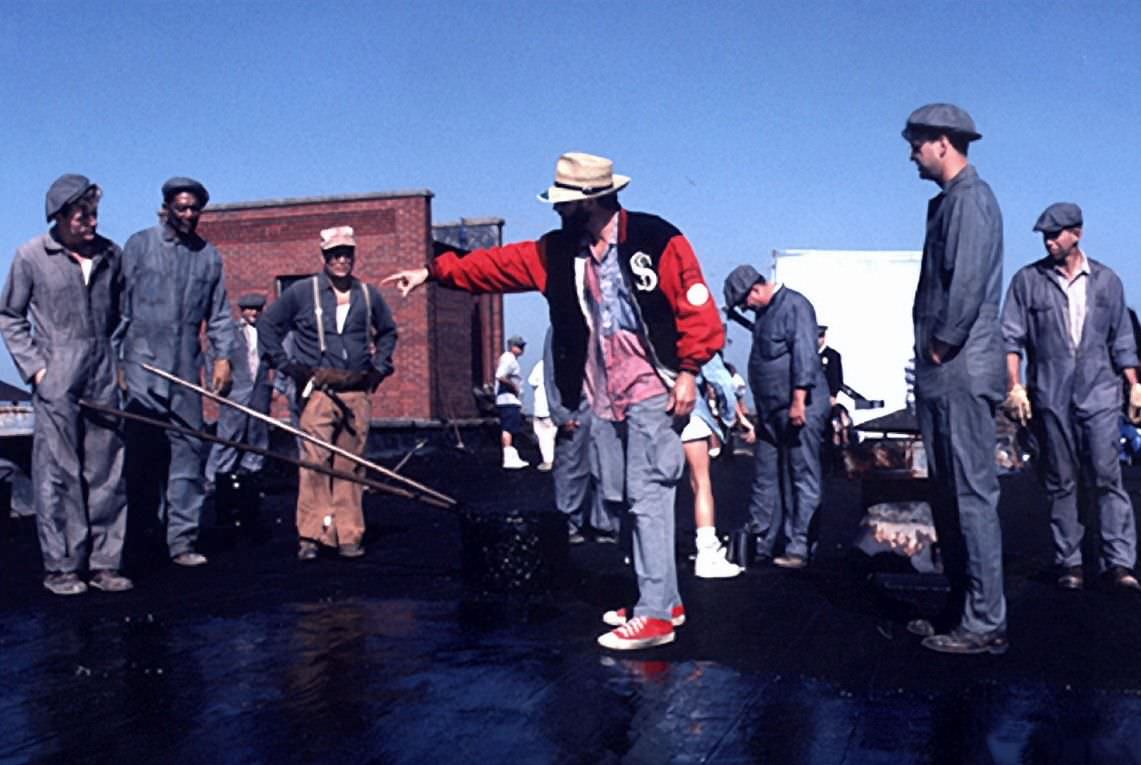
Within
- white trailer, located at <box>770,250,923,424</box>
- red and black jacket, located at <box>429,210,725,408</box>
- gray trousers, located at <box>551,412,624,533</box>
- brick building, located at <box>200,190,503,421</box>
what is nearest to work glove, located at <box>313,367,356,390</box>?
gray trousers, located at <box>551,412,624,533</box>

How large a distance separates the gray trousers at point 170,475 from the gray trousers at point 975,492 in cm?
468

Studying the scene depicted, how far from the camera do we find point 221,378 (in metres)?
A: 7.31

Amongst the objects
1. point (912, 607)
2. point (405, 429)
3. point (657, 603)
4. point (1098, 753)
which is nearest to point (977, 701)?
point (1098, 753)

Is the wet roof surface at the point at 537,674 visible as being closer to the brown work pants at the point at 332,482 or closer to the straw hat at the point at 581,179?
the brown work pants at the point at 332,482

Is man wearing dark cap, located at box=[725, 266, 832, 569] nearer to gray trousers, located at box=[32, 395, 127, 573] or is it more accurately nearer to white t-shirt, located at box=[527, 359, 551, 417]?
gray trousers, located at box=[32, 395, 127, 573]

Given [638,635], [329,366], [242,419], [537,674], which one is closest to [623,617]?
[638,635]

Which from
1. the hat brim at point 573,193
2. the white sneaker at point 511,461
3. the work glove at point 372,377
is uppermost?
the hat brim at point 573,193

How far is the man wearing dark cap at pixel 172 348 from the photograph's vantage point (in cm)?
736

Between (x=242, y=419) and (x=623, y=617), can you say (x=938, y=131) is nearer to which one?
(x=623, y=617)

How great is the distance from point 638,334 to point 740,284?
244cm

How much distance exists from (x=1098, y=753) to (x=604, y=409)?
242 centimetres

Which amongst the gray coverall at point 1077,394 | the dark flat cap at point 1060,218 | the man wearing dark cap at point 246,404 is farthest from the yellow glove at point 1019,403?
the man wearing dark cap at point 246,404

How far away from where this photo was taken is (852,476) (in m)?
12.9

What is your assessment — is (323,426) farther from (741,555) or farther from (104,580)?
(741,555)
